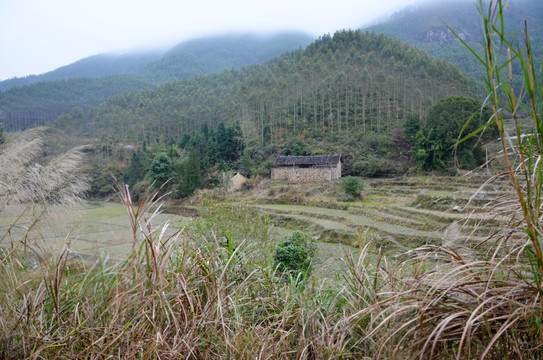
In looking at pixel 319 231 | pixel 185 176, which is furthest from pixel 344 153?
pixel 319 231

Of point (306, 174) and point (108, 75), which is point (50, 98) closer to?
point (108, 75)

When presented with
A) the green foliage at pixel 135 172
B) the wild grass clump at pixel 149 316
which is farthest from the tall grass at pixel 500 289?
the green foliage at pixel 135 172

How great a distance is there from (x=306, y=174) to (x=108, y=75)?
11784 cm

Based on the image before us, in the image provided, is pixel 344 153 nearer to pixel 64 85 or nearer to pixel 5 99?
pixel 5 99

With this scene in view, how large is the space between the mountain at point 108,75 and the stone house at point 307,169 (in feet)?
121

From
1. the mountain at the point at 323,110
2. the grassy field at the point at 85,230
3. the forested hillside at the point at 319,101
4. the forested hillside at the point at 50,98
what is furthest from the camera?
the forested hillside at the point at 50,98

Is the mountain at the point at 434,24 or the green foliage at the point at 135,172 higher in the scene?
the mountain at the point at 434,24

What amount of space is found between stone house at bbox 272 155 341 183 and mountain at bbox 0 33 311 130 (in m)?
36.9

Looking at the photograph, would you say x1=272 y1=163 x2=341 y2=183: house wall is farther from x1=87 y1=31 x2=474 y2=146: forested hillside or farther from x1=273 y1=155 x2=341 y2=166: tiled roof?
x1=87 y1=31 x2=474 y2=146: forested hillside

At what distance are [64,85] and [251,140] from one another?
63745mm

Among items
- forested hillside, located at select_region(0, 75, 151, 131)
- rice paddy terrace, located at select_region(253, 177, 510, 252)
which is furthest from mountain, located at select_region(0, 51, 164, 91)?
rice paddy terrace, located at select_region(253, 177, 510, 252)

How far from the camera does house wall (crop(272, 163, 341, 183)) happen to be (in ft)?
99.5

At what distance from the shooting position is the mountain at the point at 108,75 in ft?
230

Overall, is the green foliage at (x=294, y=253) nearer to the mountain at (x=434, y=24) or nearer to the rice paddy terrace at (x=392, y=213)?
the rice paddy terrace at (x=392, y=213)
